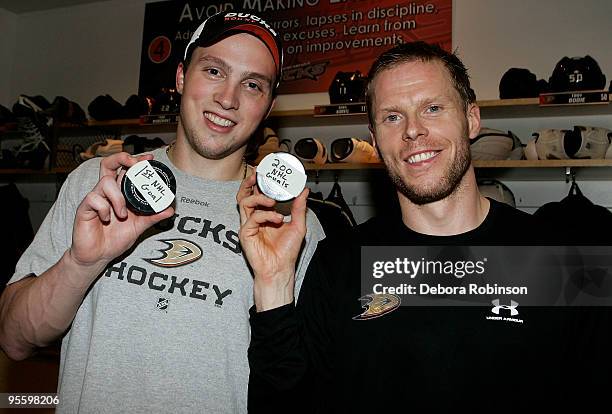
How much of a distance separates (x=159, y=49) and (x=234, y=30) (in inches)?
134

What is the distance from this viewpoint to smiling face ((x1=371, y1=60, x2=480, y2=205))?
1.56 meters

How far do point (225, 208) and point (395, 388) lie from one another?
0.70m

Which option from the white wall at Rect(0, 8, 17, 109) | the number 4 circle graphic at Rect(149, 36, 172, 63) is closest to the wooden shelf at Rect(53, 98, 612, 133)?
the number 4 circle graphic at Rect(149, 36, 172, 63)

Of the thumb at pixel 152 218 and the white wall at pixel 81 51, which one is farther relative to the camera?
the white wall at pixel 81 51

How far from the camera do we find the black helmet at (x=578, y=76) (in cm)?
299

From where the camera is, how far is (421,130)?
1565 millimetres

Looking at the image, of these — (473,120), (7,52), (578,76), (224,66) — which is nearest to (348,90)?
(578,76)

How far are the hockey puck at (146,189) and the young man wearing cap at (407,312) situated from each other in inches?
9.3

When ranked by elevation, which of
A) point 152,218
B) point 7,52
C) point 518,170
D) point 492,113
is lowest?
point 152,218

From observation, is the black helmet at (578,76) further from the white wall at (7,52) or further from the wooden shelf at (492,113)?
the white wall at (7,52)

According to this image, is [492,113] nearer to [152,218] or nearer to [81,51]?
[152,218]

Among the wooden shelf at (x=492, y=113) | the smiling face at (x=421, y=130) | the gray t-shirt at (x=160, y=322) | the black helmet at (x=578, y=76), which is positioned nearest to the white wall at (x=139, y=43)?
the wooden shelf at (x=492, y=113)

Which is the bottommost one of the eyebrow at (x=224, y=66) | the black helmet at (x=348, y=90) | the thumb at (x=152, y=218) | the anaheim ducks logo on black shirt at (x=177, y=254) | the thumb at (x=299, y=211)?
the anaheim ducks logo on black shirt at (x=177, y=254)

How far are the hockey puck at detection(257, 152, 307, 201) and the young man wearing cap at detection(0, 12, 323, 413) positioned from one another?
47mm
